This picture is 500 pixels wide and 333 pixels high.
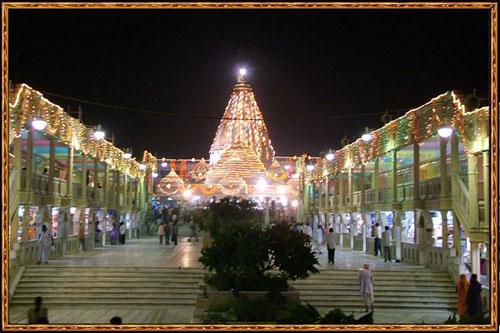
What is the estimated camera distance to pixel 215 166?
189 feet

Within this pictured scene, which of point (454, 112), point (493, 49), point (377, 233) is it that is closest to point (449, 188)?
point (454, 112)

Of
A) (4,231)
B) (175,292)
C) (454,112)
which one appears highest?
(454,112)

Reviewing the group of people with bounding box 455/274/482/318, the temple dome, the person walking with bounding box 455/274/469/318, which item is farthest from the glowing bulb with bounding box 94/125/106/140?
the temple dome

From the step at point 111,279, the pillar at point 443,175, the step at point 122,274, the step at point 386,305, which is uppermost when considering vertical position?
the pillar at point 443,175

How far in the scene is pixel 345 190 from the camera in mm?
38688

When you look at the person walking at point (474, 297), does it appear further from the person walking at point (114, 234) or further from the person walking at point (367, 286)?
the person walking at point (114, 234)

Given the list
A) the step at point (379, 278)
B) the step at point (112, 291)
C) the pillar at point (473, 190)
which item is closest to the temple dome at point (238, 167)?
the step at point (379, 278)

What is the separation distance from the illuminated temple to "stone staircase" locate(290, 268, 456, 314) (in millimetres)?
30978

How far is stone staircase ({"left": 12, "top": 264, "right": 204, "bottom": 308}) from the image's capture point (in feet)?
61.7

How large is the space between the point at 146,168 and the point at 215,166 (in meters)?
8.79

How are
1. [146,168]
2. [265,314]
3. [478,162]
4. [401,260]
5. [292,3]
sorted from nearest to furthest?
[292,3] < [265,314] < [478,162] < [401,260] < [146,168]

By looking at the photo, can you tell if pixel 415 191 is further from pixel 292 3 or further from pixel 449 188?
pixel 292 3

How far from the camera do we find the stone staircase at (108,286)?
1881 cm

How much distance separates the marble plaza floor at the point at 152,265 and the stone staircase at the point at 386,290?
77 centimetres
